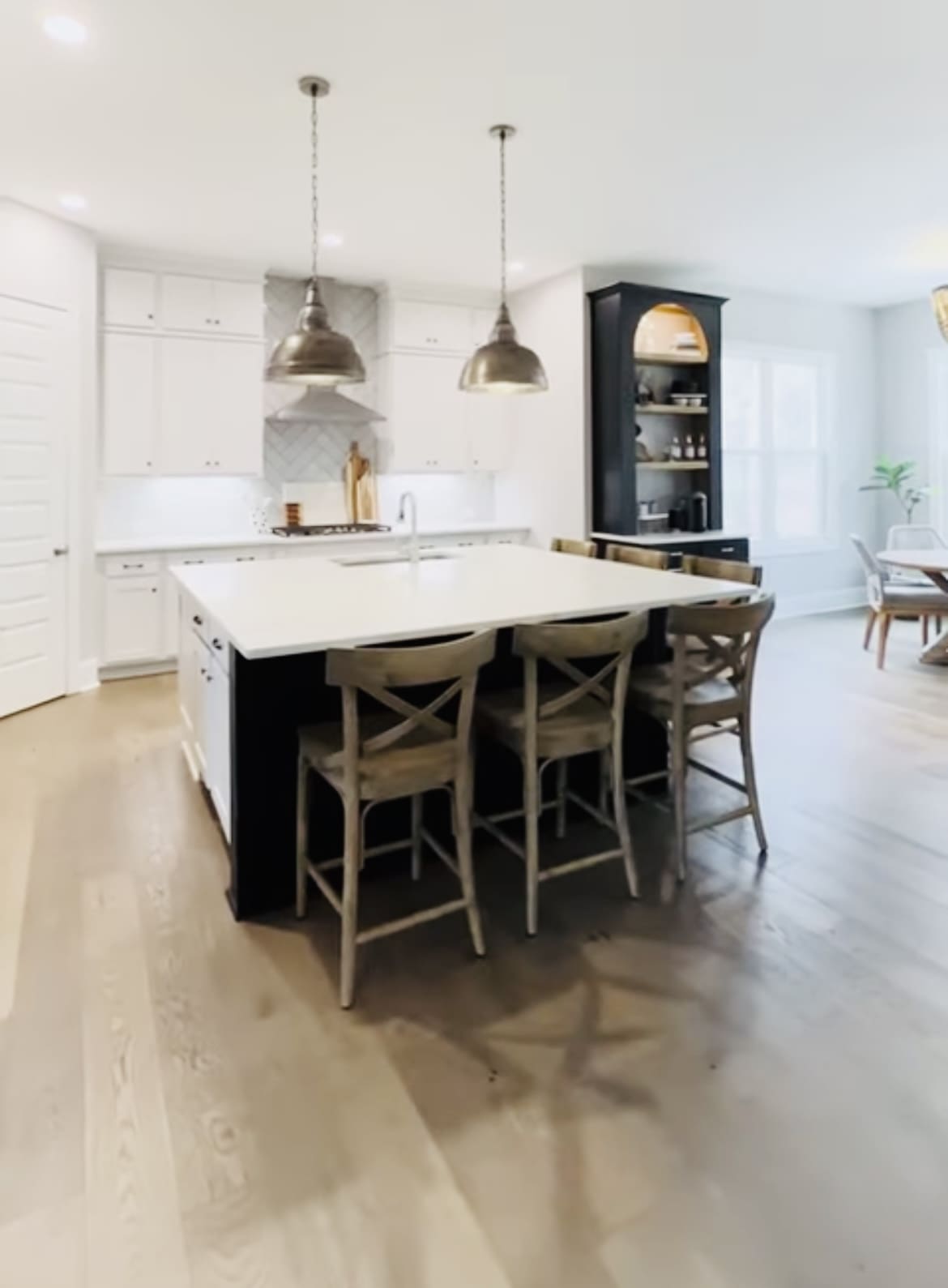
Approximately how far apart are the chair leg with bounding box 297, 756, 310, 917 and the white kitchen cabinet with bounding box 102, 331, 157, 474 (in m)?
3.86

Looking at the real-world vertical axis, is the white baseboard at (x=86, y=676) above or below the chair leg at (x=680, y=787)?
above

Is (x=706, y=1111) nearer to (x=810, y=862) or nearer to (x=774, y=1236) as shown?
(x=774, y=1236)

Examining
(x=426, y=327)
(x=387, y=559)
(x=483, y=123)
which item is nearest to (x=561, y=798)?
(x=387, y=559)

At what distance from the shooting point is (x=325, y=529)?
246 inches

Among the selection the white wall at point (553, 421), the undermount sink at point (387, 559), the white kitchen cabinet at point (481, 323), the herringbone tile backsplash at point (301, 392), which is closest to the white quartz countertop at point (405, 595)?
the undermount sink at point (387, 559)

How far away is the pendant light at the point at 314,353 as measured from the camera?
3311 millimetres

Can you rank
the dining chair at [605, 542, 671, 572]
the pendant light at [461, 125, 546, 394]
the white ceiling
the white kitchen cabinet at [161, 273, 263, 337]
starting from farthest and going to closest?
the white kitchen cabinet at [161, 273, 263, 337] → the dining chair at [605, 542, 671, 572] → the pendant light at [461, 125, 546, 394] → the white ceiling

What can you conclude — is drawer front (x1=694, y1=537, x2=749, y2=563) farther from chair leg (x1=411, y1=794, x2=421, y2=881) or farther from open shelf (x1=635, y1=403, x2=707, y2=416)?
chair leg (x1=411, y1=794, x2=421, y2=881)

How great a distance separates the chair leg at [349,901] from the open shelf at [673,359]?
4.97 metres

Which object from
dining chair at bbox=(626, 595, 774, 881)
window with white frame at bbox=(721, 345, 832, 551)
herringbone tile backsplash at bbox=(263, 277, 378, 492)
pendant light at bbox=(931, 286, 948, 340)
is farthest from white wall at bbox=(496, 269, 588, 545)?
dining chair at bbox=(626, 595, 774, 881)

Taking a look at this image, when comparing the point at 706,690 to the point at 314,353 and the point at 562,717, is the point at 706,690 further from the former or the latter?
the point at 314,353

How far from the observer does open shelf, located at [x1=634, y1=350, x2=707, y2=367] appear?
624 centimetres

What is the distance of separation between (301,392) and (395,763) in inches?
190

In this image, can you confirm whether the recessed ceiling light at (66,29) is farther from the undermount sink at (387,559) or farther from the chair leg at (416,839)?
the chair leg at (416,839)
